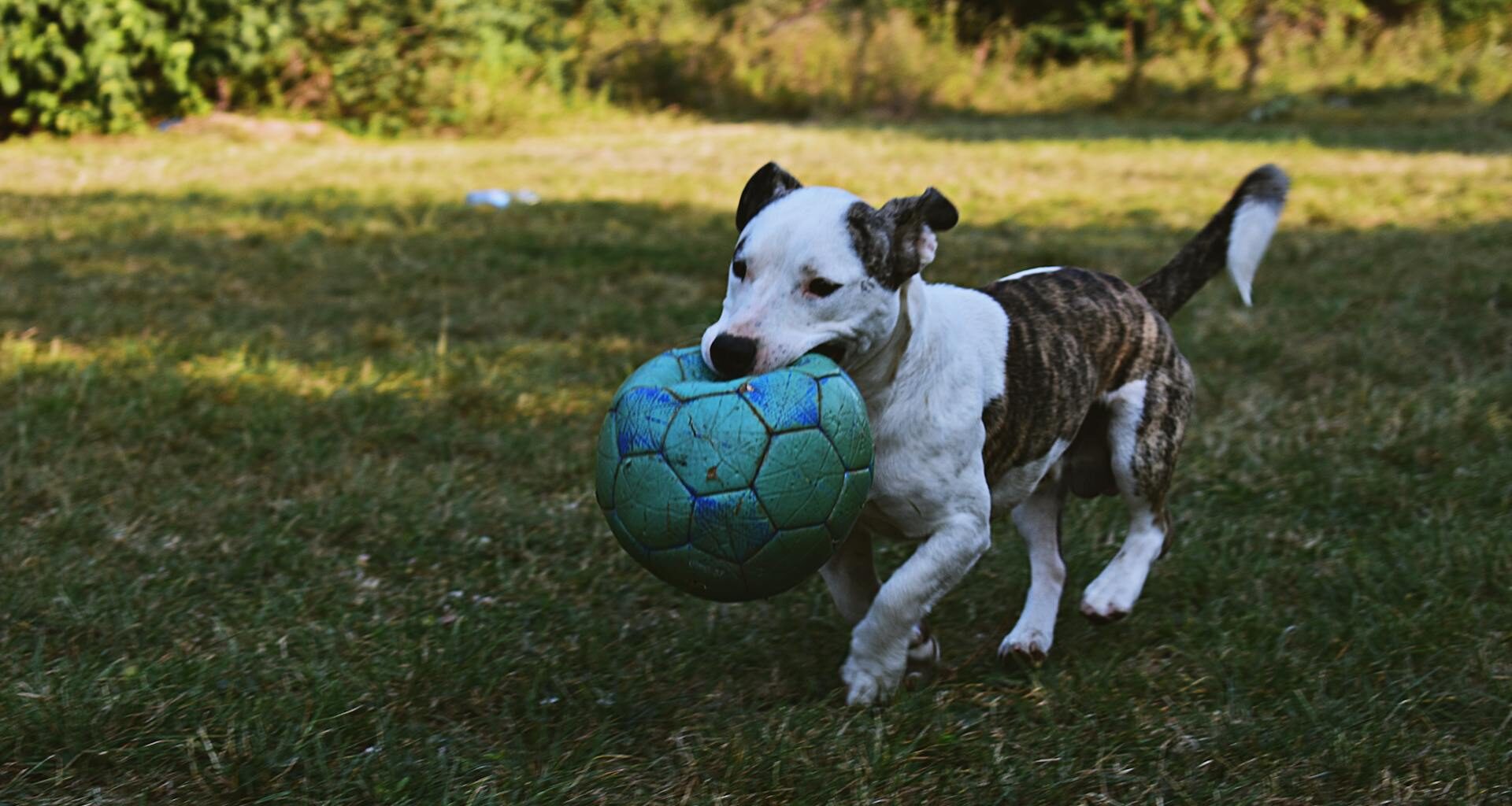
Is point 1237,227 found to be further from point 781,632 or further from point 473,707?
point 473,707

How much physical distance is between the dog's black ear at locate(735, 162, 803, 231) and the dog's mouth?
406mm

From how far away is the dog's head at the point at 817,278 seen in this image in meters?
2.79

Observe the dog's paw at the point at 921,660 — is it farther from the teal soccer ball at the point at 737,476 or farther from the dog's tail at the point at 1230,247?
the dog's tail at the point at 1230,247

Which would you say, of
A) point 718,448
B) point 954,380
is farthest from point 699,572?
point 954,380

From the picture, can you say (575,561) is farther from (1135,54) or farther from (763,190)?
(1135,54)

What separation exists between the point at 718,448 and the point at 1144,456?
5.09ft

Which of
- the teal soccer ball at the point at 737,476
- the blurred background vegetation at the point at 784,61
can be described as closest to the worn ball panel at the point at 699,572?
the teal soccer ball at the point at 737,476

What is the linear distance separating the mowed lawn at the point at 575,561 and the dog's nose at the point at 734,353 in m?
0.77

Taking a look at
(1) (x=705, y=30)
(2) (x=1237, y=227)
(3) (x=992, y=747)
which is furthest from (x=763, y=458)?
(1) (x=705, y=30)

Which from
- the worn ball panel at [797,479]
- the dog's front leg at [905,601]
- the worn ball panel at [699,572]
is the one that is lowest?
the dog's front leg at [905,601]

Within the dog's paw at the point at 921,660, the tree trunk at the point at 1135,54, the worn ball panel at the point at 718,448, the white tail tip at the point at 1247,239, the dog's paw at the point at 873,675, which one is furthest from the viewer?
the tree trunk at the point at 1135,54

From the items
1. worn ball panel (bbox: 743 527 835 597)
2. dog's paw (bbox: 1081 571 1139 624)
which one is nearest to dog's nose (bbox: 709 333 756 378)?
worn ball panel (bbox: 743 527 835 597)

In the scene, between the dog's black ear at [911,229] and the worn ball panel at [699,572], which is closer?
the worn ball panel at [699,572]

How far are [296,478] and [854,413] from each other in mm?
2537
